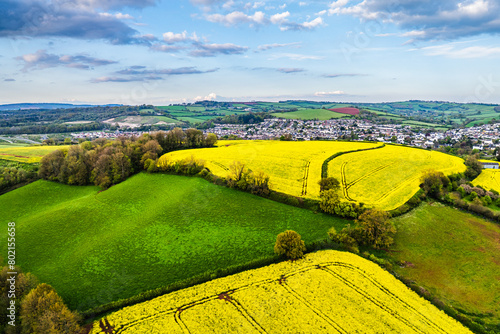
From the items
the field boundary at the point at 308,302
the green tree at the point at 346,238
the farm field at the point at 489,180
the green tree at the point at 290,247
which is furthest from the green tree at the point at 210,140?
the farm field at the point at 489,180

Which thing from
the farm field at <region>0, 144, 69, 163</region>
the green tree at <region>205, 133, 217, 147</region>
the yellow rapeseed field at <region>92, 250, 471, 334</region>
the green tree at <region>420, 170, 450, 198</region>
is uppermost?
the green tree at <region>205, 133, 217, 147</region>

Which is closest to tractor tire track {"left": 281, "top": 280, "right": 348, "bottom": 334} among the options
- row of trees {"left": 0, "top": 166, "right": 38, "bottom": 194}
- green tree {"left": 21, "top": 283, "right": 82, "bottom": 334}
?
green tree {"left": 21, "top": 283, "right": 82, "bottom": 334}

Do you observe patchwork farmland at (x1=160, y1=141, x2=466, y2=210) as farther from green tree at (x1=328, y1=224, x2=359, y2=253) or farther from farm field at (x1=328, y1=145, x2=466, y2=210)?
green tree at (x1=328, y1=224, x2=359, y2=253)

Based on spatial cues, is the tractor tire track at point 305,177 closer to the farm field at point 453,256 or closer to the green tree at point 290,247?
the farm field at point 453,256

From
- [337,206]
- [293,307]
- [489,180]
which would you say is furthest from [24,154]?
[489,180]

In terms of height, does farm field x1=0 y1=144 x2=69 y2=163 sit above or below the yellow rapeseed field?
above

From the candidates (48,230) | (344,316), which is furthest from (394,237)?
(48,230)

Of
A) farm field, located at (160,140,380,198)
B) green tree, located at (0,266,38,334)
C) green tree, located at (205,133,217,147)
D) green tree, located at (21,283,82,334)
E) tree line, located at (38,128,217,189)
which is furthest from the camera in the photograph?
green tree, located at (205,133,217,147)
